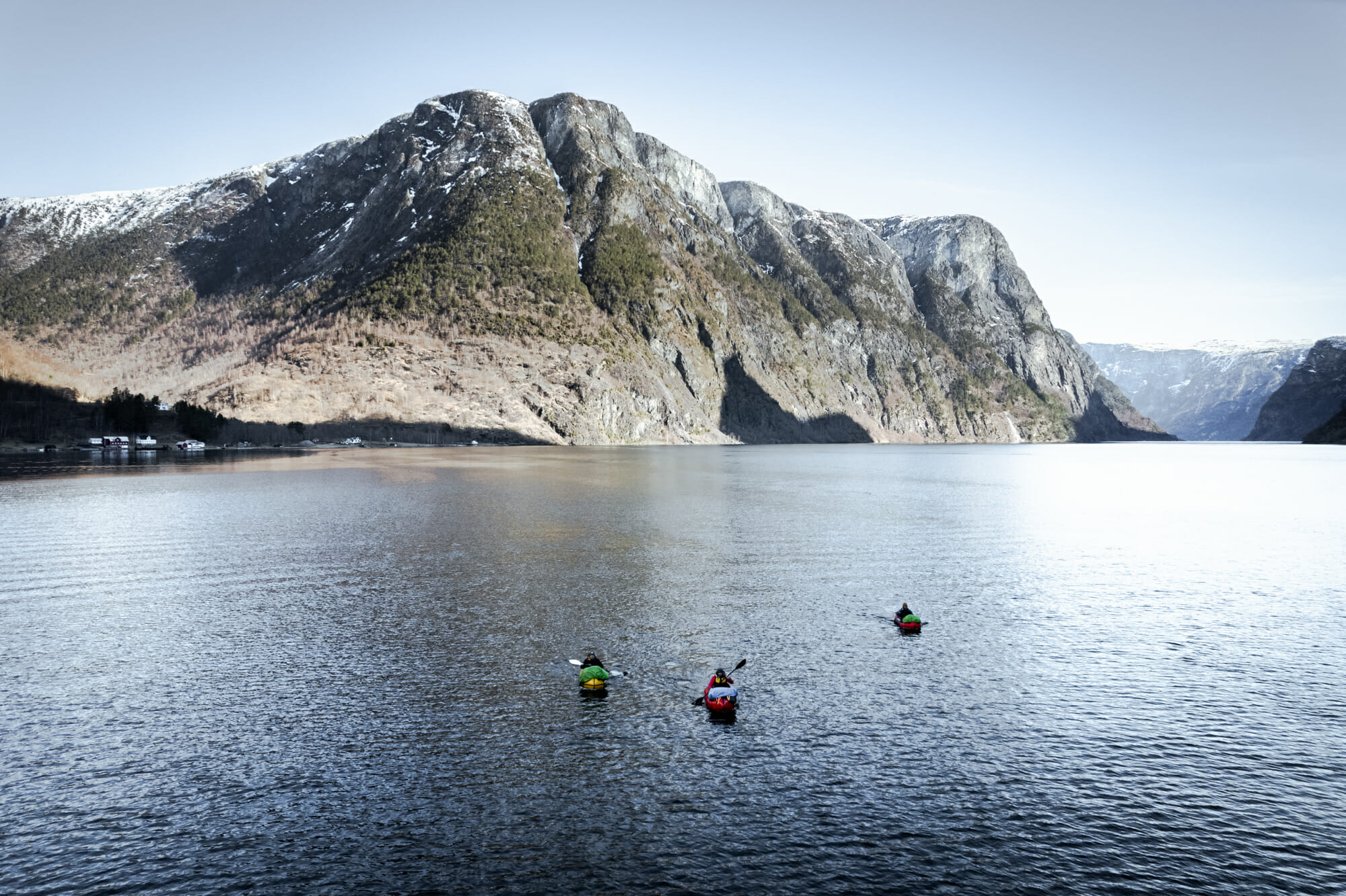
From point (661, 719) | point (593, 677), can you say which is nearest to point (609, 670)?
point (593, 677)

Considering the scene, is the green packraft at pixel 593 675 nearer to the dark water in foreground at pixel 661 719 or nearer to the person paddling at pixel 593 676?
the person paddling at pixel 593 676

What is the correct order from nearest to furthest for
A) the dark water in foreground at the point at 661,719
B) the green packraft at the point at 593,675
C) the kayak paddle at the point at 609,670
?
the dark water in foreground at the point at 661,719
the green packraft at the point at 593,675
the kayak paddle at the point at 609,670

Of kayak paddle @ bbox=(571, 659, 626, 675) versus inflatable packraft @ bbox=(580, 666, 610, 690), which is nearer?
inflatable packraft @ bbox=(580, 666, 610, 690)

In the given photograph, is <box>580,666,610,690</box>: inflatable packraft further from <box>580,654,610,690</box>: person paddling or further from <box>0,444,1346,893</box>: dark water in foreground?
<box>0,444,1346,893</box>: dark water in foreground

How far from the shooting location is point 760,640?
33250 mm

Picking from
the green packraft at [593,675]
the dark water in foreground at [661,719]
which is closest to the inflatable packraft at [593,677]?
the green packraft at [593,675]

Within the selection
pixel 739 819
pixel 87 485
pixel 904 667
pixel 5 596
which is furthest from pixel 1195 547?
pixel 87 485

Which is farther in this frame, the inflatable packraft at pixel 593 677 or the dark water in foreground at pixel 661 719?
the inflatable packraft at pixel 593 677

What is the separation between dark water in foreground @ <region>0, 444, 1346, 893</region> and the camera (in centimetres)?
1712

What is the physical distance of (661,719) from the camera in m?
24.6

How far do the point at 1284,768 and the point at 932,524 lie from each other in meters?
50.1

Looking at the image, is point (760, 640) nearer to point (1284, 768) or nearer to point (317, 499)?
point (1284, 768)

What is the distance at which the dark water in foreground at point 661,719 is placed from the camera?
17.1 m

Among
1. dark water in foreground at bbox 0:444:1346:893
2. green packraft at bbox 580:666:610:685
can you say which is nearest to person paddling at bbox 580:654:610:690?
green packraft at bbox 580:666:610:685
